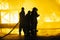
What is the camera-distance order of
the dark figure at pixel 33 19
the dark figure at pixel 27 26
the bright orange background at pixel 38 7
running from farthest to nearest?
the bright orange background at pixel 38 7 → the dark figure at pixel 27 26 → the dark figure at pixel 33 19

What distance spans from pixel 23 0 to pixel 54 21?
3.89m

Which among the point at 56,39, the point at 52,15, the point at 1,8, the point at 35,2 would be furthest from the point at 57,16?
the point at 56,39

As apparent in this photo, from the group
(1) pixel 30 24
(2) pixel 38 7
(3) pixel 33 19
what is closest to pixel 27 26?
(1) pixel 30 24

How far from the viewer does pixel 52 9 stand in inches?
868

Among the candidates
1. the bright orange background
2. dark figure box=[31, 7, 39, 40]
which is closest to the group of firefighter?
dark figure box=[31, 7, 39, 40]

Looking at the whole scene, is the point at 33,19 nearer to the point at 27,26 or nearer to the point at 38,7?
the point at 27,26

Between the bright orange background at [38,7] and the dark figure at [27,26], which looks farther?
the bright orange background at [38,7]

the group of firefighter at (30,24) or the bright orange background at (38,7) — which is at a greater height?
the bright orange background at (38,7)

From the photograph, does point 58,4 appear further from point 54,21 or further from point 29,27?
point 29,27

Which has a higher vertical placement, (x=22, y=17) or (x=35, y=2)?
(x=35, y=2)

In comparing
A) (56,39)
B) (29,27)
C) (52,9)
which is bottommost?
(56,39)

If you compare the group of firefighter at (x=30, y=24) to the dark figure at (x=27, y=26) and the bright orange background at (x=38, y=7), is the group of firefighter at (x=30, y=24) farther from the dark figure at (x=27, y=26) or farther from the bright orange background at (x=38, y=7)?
the bright orange background at (x=38, y=7)

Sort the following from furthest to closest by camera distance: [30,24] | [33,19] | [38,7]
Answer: [38,7]
[30,24]
[33,19]

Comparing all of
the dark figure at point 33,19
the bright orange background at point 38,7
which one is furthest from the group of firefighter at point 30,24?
the bright orange background at point 38,7
